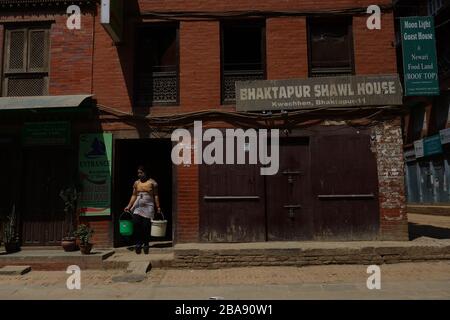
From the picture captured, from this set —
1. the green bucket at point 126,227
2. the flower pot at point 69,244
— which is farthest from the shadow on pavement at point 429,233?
the flower pot at point 69,244

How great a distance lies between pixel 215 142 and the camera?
9.92 m

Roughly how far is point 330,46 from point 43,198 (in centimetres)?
754

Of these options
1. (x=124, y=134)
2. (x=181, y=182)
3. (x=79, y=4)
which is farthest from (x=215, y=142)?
(x=79, y=4)

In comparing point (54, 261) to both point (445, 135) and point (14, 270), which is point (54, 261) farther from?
point (445, 135)

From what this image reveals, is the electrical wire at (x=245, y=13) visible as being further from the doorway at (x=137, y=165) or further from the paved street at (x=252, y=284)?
the paved street at (x=252, y=284)

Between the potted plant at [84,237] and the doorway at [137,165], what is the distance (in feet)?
3.05

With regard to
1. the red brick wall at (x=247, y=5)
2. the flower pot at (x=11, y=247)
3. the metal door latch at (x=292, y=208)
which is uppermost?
the red brick wall at (x=247, y=5)

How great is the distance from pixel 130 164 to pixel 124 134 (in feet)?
5.39

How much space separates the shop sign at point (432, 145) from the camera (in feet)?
78.4

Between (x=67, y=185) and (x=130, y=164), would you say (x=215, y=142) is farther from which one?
(x=67, y=185)

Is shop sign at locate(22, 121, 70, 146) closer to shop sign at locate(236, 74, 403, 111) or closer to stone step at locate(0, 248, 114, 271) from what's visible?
stone step at locate(0, 248, 114, 271)

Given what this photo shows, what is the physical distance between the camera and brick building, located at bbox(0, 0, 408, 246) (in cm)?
981

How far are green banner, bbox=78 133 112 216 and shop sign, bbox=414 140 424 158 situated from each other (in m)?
21.5

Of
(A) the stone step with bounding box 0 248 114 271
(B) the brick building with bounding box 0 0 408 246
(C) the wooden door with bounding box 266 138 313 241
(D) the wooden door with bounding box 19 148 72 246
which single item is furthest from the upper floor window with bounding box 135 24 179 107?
(A) the stone step with bounding box 0 248 114 271
